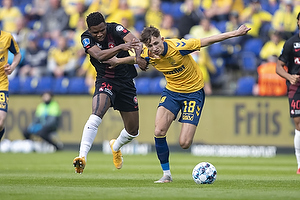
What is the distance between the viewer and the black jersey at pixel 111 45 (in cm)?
936

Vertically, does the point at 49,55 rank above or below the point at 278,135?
above

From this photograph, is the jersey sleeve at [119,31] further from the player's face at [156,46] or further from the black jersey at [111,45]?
the player's face at [156,46]

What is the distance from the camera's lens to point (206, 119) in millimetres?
17250

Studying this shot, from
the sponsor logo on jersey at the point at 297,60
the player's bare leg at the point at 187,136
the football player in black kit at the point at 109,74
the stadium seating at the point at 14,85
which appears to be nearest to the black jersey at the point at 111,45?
the football player in black kit at the point at 109,74

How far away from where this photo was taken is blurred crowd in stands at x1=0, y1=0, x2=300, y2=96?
17109 millimetres

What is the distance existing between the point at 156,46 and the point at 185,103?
1.13 m

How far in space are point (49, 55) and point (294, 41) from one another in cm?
1085

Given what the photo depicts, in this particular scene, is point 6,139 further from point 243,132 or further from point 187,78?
point 187,78

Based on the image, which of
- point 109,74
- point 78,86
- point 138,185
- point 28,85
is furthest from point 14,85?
point 138,185

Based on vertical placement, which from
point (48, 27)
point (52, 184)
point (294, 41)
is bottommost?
point (52, 184)

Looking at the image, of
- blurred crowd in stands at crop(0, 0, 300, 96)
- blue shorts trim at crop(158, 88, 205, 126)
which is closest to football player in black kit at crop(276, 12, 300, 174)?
blue shorts trim at crop(158, 88, 205, 126)

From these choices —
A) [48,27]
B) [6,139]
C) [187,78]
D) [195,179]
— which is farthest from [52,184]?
[48,27]

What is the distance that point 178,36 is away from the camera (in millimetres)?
18234

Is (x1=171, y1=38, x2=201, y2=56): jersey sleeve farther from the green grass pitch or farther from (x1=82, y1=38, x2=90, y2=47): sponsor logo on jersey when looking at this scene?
the green grass pitch
